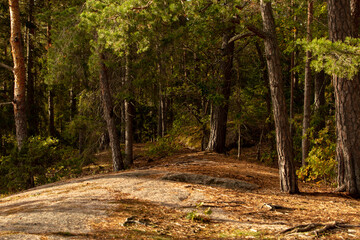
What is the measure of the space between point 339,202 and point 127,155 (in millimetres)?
10005

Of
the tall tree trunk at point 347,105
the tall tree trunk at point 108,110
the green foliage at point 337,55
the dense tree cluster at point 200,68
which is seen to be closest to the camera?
the green foliage at point 337,55

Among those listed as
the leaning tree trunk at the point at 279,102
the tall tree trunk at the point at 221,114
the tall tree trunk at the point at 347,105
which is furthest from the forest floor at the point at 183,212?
the tall tree trunk at the point at 221,114

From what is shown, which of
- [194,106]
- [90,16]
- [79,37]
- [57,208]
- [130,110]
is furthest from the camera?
[194,106]

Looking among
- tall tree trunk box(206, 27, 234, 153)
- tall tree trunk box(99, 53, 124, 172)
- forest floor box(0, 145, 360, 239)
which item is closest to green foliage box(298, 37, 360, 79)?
forest floor box(0, 145, 360, 239)

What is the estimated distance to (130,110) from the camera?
591 inches

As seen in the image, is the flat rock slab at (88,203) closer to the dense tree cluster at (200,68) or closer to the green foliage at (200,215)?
the green foliage at (200,215)

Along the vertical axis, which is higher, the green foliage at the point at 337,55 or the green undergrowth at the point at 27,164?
the green foliage at the point at 337,55

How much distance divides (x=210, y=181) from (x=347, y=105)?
3.75m

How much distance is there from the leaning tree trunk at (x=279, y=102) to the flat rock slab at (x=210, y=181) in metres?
0.88

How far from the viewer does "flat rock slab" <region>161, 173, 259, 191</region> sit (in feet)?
27.1

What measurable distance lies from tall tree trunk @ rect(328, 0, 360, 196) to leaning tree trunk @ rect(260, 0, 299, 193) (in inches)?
51.0

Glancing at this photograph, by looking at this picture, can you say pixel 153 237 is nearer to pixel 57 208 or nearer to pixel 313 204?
pixel 57 208

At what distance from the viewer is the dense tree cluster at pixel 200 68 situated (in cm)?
784

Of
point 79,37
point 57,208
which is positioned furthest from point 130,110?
point 57,208
